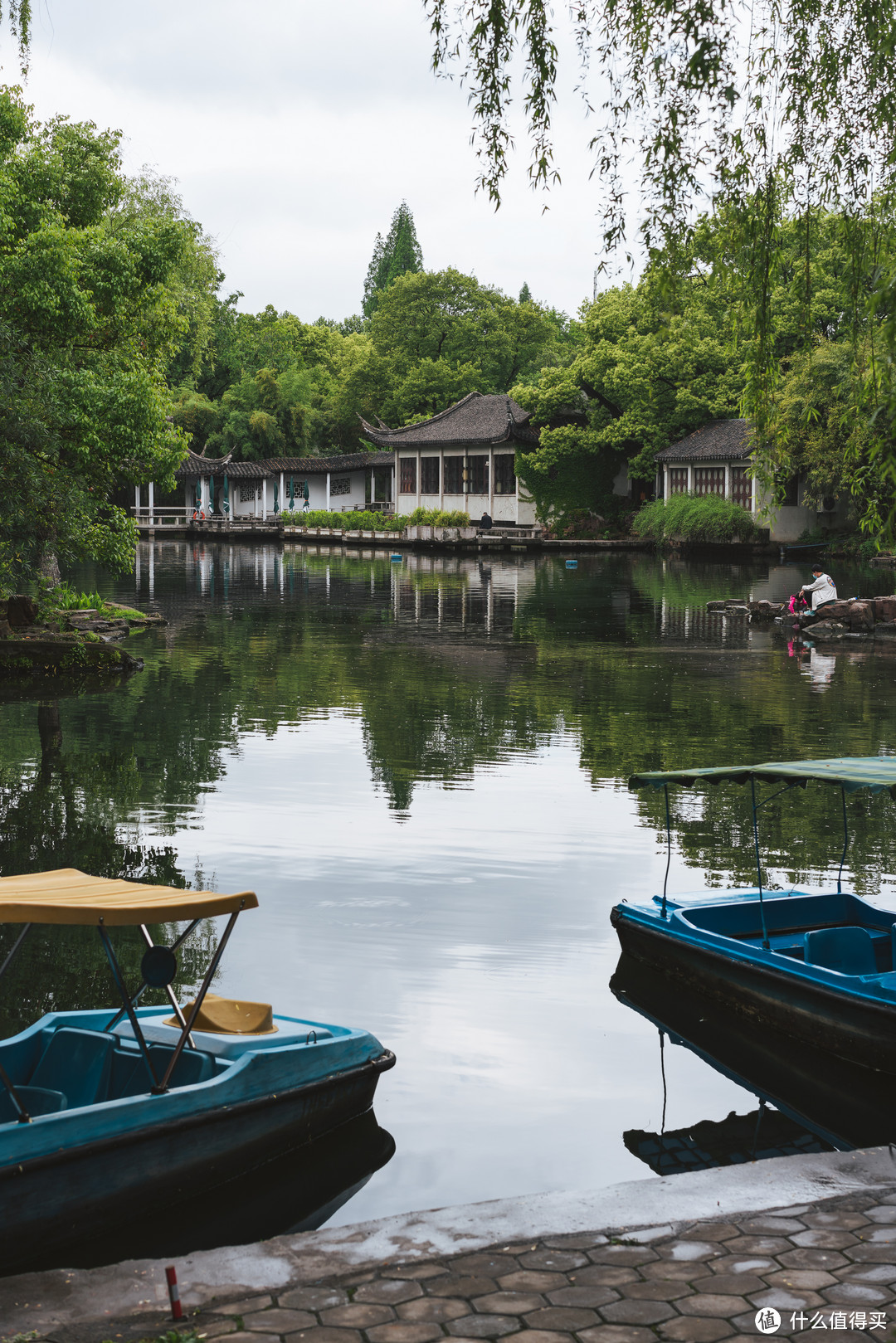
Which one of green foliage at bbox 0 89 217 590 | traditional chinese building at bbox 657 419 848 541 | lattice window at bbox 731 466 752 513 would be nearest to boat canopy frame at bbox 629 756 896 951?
green foliage at bbox 0 89 217 590

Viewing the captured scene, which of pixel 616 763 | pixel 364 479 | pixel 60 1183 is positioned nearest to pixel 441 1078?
pixel 60 1183

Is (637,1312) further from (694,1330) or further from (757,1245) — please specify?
(757,1245)

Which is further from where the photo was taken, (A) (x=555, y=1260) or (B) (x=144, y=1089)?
(B) (x=144, y=1089)

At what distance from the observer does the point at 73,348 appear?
2289 cm

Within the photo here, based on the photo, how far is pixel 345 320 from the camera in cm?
10481

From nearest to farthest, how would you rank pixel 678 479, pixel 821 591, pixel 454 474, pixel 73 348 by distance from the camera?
pixel 73 348 → pixel 821 591 → pixel 678 479 → pixel 454 474

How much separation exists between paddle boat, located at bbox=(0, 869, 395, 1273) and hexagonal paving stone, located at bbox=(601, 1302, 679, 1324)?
234cm

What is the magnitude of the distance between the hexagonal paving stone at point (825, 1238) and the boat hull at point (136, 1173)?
2627mm

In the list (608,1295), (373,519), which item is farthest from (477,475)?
(608,1295)

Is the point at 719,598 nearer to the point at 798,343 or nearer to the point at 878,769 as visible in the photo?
the point at 798,343

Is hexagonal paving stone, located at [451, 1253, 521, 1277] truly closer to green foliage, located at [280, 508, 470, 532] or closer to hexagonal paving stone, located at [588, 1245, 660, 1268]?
hexagonal paving stone, located at [588, 1245, 660, 1268]

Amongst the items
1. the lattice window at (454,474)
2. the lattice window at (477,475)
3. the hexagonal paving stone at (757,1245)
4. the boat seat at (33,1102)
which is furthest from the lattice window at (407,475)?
the hexagonal paving stone at (757,1245)

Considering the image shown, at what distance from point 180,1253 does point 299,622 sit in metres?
24.7

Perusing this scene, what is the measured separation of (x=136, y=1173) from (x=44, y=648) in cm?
1735
